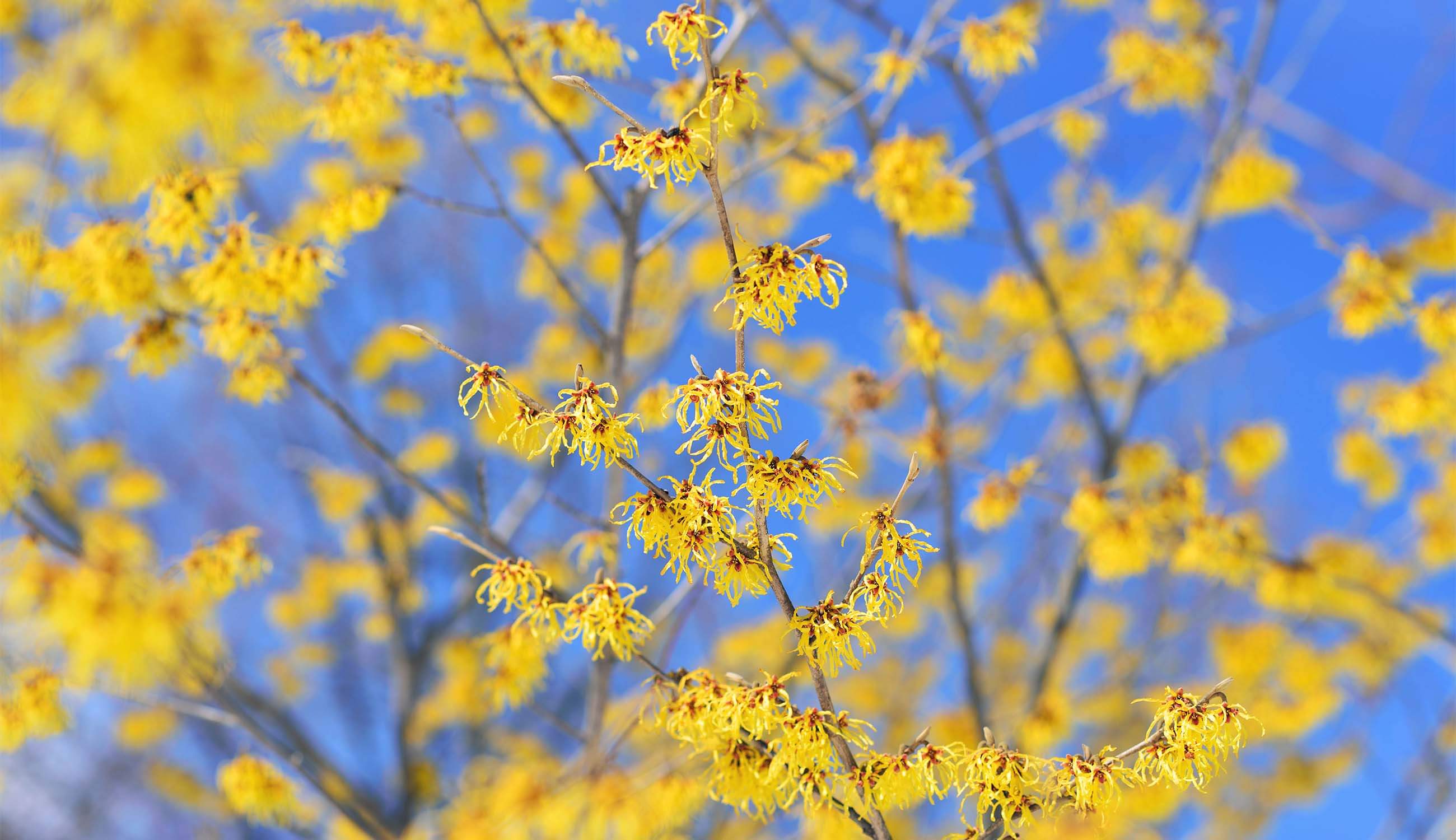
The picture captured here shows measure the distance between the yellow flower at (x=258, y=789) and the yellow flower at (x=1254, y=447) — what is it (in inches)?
160

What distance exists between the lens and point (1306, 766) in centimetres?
638

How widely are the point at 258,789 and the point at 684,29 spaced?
105 inches

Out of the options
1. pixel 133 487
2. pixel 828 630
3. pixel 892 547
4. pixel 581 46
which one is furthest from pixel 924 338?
pixel 133 487

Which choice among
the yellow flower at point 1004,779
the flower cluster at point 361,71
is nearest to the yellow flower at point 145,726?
the flower cluster at point 361,71

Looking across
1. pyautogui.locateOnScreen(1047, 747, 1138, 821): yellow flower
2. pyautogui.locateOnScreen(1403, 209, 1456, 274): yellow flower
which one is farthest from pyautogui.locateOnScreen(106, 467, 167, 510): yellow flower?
pyautogui.locateOnScreen(1403, 209, 1456, 274): yellow flower

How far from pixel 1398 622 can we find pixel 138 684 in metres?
6.44

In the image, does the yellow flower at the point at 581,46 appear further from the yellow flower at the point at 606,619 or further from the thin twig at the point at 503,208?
the yellow flower at the point at 606,619

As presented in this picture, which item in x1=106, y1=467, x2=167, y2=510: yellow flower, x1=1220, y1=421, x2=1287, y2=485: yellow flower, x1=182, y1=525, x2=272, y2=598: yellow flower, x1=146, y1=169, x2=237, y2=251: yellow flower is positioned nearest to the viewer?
x1=146, y1=169, x2=237, y2=251: yellow flower

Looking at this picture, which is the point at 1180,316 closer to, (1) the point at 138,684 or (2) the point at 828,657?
(2) the point at 828,657

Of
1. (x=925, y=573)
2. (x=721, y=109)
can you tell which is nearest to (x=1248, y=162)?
(x=925, y=573)

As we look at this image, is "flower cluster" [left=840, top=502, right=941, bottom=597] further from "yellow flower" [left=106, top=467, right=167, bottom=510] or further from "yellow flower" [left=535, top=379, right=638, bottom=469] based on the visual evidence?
"yellow flower" [left=106, top=467, right=167, bottom=510]

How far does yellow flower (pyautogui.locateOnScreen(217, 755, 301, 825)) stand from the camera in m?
2.91

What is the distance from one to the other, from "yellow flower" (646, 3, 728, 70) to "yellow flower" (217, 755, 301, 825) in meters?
2.58

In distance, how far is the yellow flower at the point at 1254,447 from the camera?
4199 mm
